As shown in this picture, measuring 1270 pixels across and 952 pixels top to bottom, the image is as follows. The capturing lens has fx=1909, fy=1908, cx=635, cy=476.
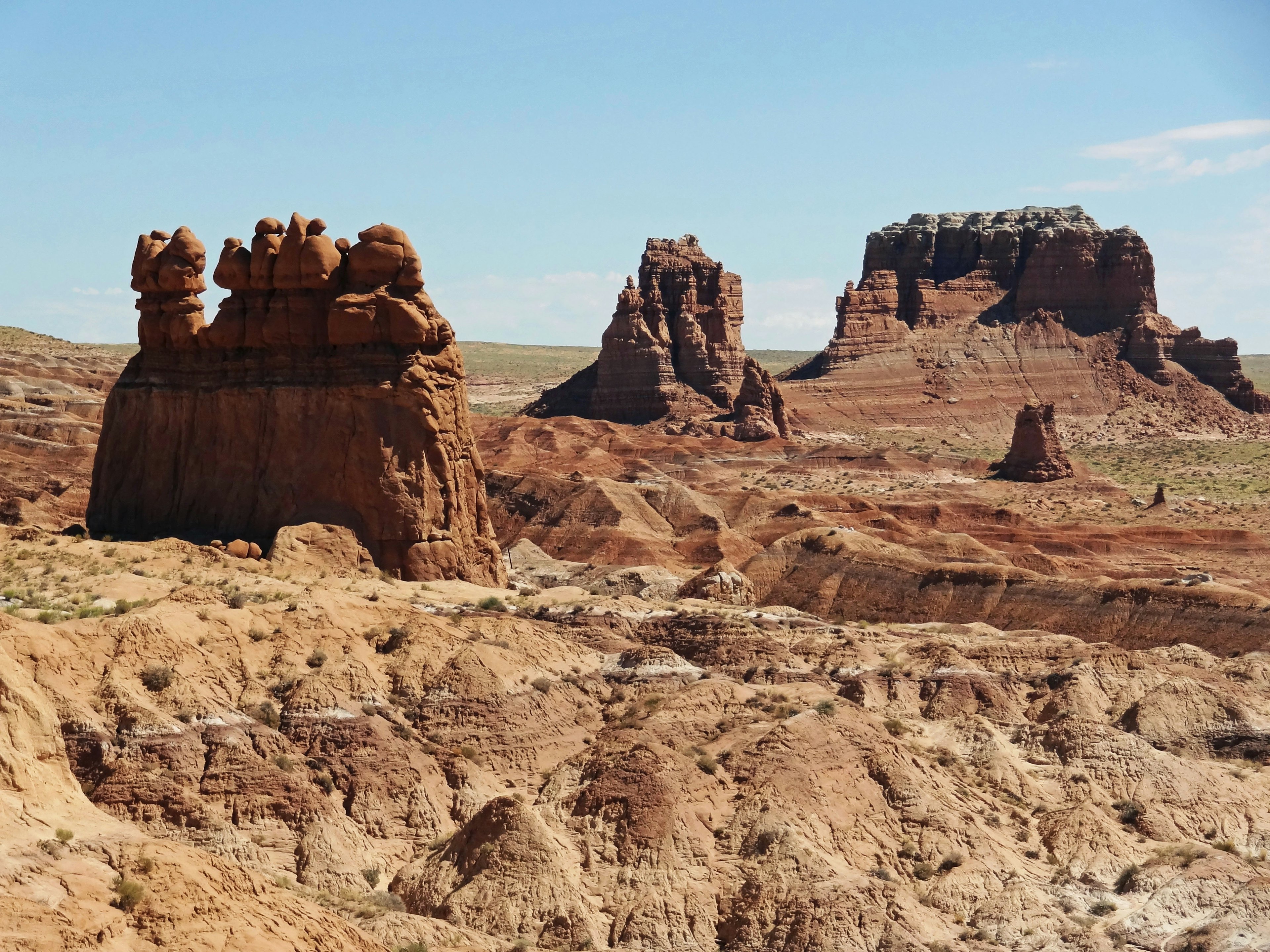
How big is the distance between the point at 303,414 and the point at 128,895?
27226 mm

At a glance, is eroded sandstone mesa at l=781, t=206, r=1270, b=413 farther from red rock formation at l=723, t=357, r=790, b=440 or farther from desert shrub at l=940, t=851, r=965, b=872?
desert shrub at l=940, t=851, r=965, b=872

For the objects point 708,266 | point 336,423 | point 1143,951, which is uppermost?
point 708,266

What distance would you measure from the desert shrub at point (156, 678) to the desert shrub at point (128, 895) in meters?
10.4

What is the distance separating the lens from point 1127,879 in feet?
107

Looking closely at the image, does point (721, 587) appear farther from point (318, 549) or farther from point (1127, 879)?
point (1127, 879)

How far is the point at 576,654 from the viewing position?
126ft

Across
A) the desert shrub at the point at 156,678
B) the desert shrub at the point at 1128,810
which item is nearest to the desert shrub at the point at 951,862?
the desert shrub at the point at 1128,810

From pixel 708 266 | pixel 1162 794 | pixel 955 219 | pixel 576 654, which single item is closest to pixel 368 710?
pixel 576 654

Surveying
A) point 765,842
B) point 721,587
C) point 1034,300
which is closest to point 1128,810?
point 765,842

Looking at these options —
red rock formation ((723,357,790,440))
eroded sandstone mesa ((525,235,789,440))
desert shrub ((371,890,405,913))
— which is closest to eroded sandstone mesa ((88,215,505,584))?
desert shrub ((371,890,405,913))

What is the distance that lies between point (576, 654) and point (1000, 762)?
8655mm

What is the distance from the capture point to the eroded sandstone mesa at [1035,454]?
10925 centimetres

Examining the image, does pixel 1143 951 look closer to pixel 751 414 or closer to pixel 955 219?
pixel 751 414

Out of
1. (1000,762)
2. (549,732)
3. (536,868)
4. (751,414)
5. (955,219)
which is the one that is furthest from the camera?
(955,219)
